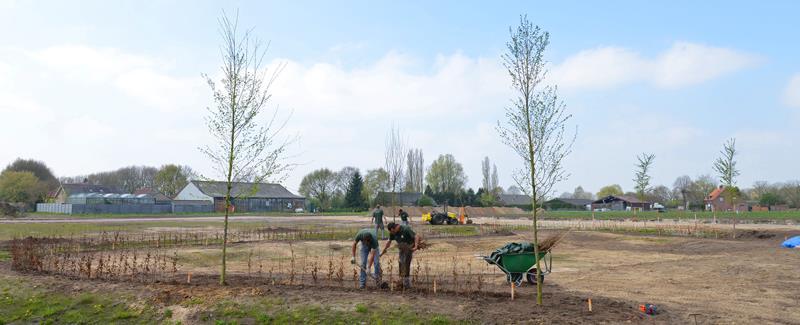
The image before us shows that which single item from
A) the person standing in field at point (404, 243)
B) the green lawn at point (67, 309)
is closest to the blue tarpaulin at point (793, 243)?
the person standing in field at point (404, 243)

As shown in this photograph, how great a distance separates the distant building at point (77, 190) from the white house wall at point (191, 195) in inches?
587

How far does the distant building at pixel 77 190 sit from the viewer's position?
3470 inches

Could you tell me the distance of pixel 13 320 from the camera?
923 centimetres

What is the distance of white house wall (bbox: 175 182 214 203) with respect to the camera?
83600 mm

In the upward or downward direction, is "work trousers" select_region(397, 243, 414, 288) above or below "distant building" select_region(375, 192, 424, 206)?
below

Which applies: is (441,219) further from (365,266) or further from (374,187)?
(374,187)

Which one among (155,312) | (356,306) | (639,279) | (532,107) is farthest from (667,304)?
(155,312)

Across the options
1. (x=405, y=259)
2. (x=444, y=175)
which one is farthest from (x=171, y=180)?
(x=405, y=259)

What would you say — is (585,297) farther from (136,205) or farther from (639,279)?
(136,205)

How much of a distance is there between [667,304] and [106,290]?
405 inches

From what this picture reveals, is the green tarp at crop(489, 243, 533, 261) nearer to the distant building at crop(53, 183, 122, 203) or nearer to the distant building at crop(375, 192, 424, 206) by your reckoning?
the distant building at crop(375, 192, 424, 206)

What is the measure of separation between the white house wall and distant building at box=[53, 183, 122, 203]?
14.9 m

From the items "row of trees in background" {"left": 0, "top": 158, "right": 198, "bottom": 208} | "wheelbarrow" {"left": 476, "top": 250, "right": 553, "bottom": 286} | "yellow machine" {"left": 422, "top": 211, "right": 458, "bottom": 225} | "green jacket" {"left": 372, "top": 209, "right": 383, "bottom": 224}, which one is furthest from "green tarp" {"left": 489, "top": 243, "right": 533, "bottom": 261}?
"row of trees in background" {"left": 0, "top": 158, "right": 198, "bottom": 208}

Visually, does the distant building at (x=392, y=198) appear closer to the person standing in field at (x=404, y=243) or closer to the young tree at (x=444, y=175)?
the young tree at (x=444, y=175)
